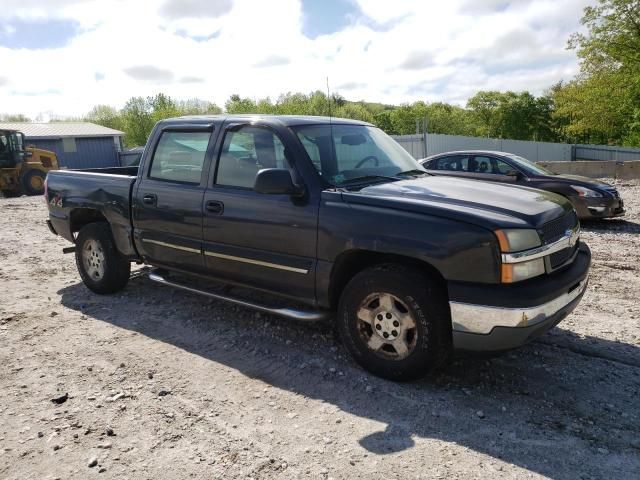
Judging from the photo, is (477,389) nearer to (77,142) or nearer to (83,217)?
(83,217)

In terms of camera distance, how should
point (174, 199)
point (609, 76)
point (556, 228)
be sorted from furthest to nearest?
point (609, 76) → point (174, 199) → point (556, 228)

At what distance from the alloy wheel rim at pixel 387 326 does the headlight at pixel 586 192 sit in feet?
23.8

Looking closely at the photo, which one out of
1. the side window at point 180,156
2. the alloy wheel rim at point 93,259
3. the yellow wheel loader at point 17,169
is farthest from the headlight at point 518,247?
the yellow wheel loader at point 17,169

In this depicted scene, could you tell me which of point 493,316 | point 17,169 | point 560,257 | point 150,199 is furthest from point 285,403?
point 17,169

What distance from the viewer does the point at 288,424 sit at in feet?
10.5

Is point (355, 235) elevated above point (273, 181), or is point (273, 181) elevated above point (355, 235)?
point (273, 181)

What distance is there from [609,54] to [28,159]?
117 ft

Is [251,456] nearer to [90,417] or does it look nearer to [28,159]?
[90,417]

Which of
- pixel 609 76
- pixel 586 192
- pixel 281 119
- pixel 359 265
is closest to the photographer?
pixel 359 265

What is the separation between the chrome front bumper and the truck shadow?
0.31 metres

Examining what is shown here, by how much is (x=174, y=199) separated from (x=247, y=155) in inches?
34.8

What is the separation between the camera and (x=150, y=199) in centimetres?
491

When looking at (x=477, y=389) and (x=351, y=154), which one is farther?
(x=351, y=154)

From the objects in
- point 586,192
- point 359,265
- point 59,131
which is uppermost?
point 59,131
